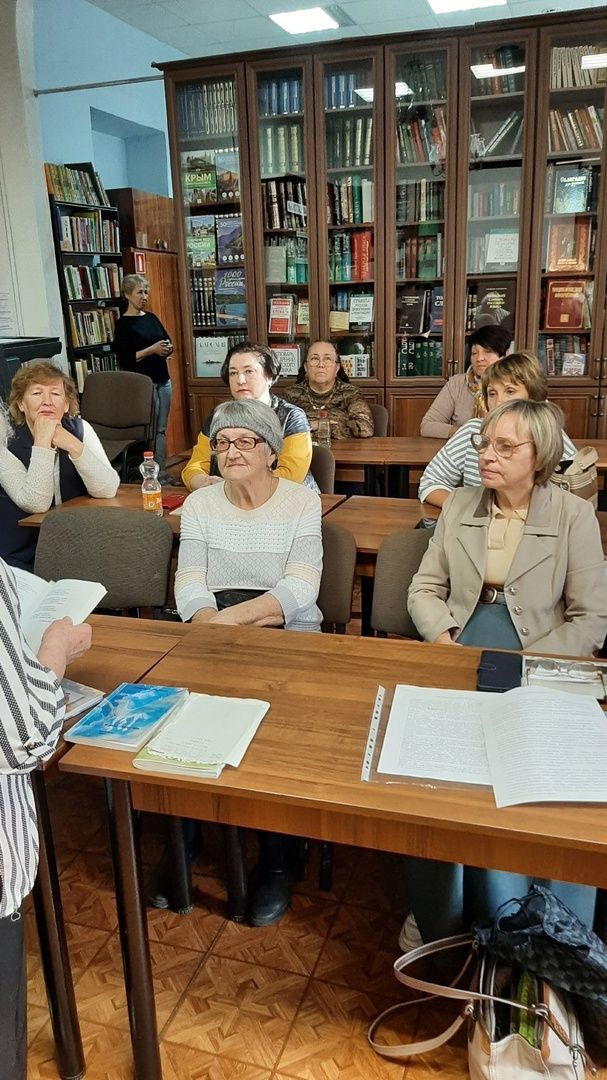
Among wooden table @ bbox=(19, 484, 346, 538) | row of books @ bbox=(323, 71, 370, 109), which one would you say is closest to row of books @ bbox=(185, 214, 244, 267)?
row of books @ bbox=(323, 71, 370, 109)

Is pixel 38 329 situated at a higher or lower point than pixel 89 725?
higher

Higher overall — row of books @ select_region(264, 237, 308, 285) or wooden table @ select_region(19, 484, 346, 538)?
row of books @ select_region(264, 237, 308, 285)

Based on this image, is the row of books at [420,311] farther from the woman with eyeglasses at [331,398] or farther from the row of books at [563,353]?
the woman with eyeglasses at [331,398]

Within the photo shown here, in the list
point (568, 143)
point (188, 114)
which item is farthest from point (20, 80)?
point (568, 143)

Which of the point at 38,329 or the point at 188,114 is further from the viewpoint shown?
the point at 38,329

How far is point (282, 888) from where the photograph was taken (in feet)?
6.37

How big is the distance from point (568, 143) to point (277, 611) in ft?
12.6

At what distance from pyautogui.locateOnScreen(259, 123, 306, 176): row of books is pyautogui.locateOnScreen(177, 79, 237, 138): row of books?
223 millimetres

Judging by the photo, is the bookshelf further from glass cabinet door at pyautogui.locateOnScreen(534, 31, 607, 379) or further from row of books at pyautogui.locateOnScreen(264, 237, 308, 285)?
glass cabinet door at pyautogui.locateOnScreen(534, 31, 607, 379)

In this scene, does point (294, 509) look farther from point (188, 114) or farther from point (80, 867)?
point (188, 114)

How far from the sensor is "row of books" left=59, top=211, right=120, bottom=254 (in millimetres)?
5762

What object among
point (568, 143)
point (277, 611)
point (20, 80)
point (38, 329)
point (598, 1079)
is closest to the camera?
point (598, 1079)

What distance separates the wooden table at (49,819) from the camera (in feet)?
4.37

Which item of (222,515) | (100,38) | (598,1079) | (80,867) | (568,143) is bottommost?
(80,867)
